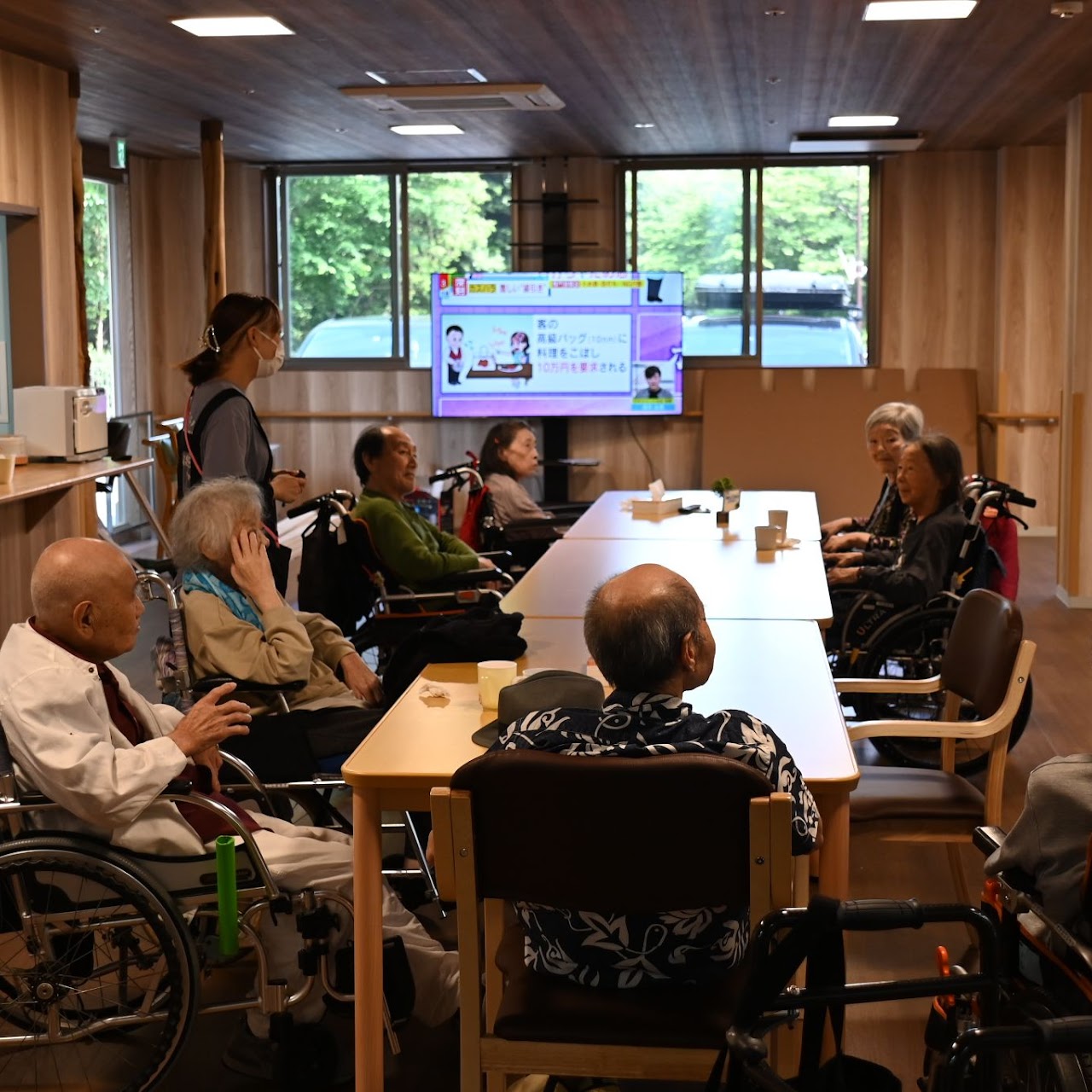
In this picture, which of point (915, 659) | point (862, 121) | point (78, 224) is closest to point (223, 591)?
point (915, 659)

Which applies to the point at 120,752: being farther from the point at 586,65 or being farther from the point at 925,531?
the point at 586,65

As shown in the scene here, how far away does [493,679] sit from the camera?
2703mm

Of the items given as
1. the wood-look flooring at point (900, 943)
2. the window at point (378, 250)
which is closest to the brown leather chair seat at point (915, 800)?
the wood-look flooring at point (900, 943)

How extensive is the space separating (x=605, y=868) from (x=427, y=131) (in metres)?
7.42

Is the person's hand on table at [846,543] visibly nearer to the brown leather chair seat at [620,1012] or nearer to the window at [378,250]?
the brown leather chair seat at [620,1012]

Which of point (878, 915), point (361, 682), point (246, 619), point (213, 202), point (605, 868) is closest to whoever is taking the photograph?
point (878, 915)

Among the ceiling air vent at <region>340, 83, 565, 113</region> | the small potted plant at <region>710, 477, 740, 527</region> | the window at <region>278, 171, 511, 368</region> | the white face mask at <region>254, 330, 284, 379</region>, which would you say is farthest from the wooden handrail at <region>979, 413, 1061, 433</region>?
the white face mask at <region>254, 330, 284, 379</region>

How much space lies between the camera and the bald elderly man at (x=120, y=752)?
2424 mm

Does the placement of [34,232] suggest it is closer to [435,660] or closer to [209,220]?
[209,220]

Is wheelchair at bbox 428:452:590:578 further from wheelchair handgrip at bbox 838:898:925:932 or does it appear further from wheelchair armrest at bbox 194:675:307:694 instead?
wheelchair handgrip at bbox 838:898:925:932

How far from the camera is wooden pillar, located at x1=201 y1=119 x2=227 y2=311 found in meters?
8.17

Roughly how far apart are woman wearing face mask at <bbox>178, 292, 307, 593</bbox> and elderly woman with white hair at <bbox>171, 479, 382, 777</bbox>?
816 mm

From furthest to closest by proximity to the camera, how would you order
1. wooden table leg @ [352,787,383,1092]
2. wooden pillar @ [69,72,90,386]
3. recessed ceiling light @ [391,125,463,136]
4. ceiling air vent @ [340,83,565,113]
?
1. recessed ceiling light @ [391,125,463,136]
2. ceiling air vent @ [340,83,565,113]
3. wooden pillar @ [69,72,90,386]
4. wooden table leg @ [352,787,383,1092]

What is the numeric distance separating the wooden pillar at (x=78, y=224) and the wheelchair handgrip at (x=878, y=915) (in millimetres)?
6018
